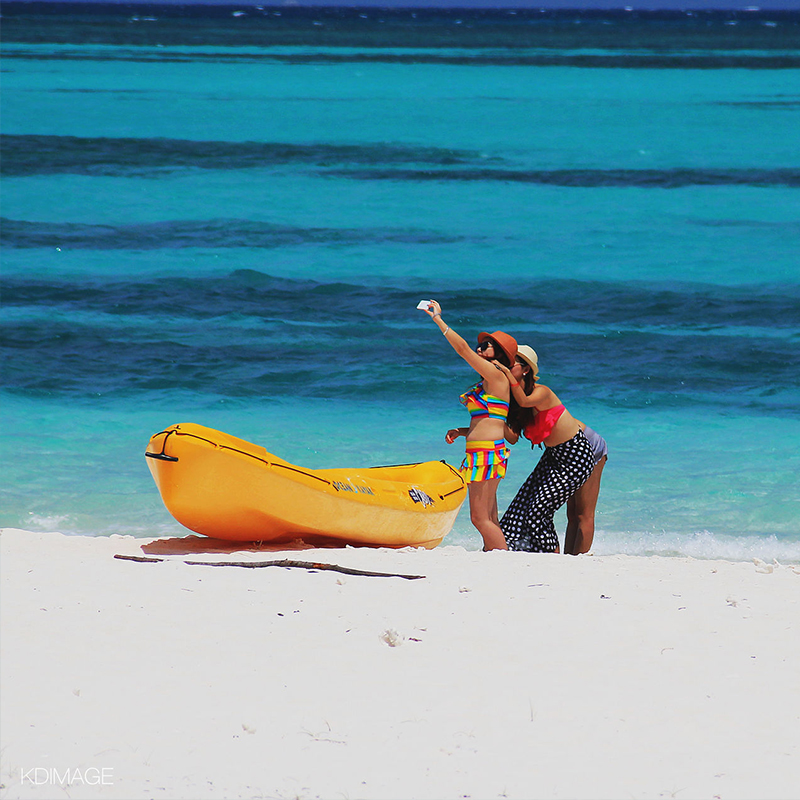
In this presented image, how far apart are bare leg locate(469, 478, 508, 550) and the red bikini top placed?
1.05 ft

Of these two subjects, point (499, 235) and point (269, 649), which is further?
point (499, 235)

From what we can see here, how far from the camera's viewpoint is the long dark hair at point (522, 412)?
5.79 m

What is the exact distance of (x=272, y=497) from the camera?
557cm

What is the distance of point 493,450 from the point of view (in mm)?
5672

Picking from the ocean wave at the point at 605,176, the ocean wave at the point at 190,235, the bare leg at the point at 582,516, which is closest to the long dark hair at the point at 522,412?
the bare leg at the point at 582,516

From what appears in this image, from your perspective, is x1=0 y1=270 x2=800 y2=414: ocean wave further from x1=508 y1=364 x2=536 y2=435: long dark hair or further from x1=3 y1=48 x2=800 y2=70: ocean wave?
x1=3 y1=48 x2=800 y2=70: ocean wave

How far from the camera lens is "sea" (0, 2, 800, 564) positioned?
8953mm

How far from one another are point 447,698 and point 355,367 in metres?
8.51

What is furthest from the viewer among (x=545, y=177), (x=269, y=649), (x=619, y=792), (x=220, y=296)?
(x=545, y=177)

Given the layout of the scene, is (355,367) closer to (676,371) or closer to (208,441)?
(676,371)

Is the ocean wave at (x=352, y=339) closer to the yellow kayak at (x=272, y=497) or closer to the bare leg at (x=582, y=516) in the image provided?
the bare leg at (x=582, y=516)

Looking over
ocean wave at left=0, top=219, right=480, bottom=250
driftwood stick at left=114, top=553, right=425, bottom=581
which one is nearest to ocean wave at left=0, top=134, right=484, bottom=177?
ocean wave at left=0, top=219, right=480, bottom=250

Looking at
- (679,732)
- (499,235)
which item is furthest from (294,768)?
(499,235)

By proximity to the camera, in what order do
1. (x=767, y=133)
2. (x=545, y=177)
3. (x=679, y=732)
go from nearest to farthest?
(x=679, y=732), (x=545, y=177), (x=767, y=133)
